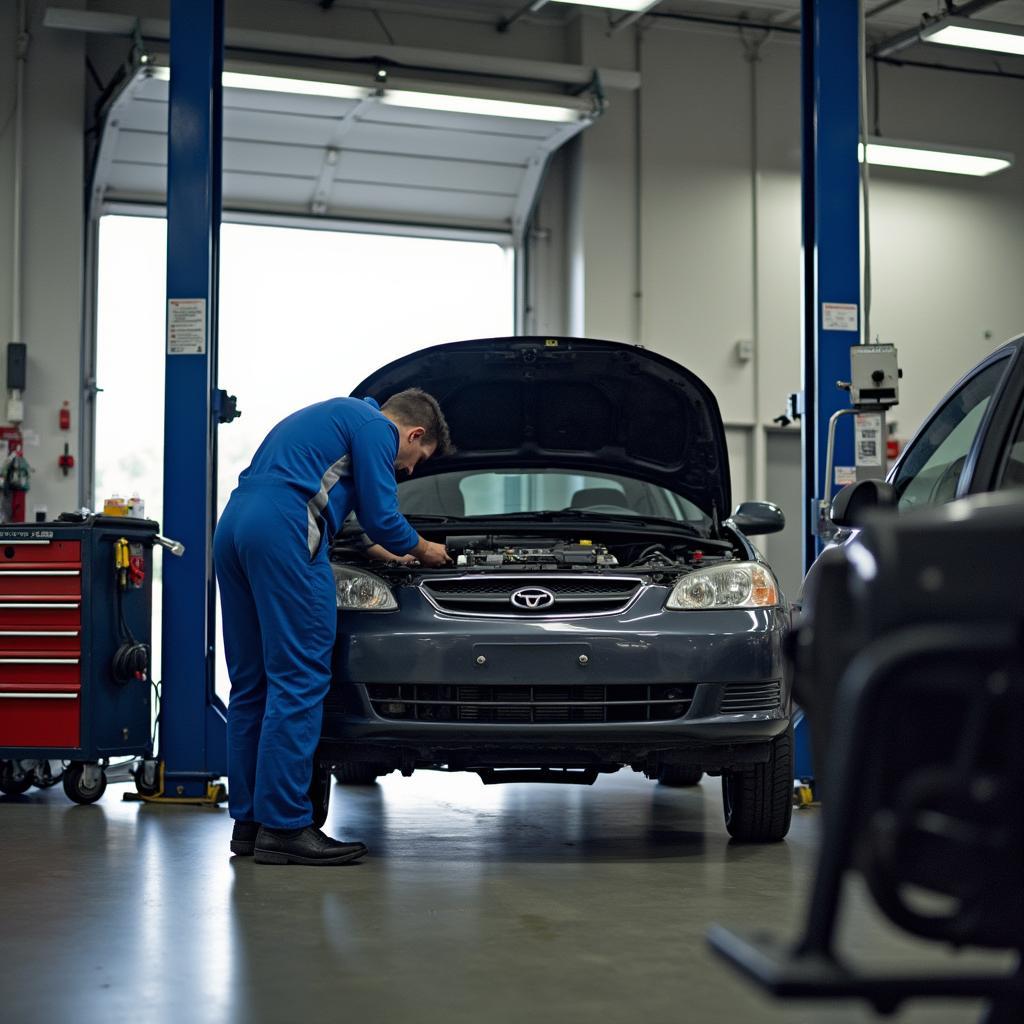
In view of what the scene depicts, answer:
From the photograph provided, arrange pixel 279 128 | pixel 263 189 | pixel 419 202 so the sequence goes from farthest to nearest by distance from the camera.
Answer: pixel 419 202, pixel 263 189, pixel 279 128

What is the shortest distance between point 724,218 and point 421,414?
7980 millimetres

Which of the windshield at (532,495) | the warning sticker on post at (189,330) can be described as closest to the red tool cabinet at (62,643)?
the warning sticker on post at (189,330)

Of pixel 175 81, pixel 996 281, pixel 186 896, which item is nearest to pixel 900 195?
pixel 996 281

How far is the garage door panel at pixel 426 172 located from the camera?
36.6ft

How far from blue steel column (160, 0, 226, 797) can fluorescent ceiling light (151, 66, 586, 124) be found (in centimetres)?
332

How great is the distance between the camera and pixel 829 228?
20.5 ft

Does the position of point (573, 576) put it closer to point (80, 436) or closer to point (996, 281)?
point (80, 436)

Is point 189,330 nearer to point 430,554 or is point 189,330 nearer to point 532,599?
point 430,554

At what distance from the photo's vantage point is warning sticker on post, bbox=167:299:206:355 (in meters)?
5.96

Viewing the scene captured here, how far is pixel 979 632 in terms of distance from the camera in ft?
5.03

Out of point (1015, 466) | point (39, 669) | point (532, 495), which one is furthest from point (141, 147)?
point (1015, 466)

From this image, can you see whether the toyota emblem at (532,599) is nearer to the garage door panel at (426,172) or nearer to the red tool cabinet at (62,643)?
the red tool cabinet at (62,643)

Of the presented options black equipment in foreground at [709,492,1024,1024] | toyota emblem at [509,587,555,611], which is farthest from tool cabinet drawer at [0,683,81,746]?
black equipment in foreground at [709,492,1024,1024]

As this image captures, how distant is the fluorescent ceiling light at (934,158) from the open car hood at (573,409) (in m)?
7.02
